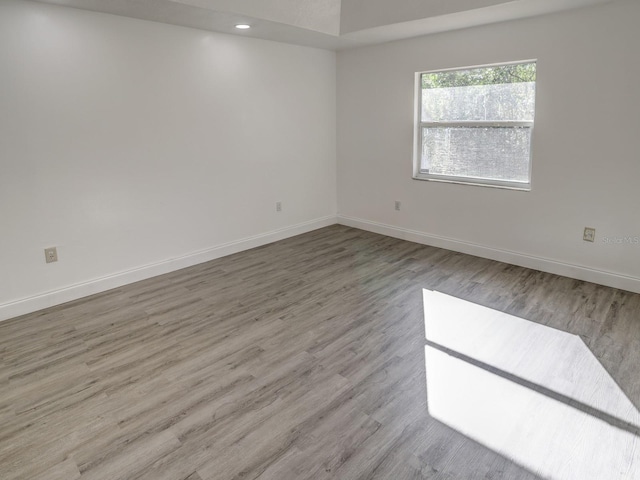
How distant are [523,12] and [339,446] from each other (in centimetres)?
346

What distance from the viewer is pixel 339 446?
191 centimetres

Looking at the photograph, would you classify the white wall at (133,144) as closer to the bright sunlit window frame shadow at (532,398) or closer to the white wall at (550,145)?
the white wall at (550,145)

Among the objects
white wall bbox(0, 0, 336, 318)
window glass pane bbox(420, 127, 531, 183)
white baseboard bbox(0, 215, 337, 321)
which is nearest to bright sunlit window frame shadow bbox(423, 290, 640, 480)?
window glass pane bbox(420, 127, 531, 183)

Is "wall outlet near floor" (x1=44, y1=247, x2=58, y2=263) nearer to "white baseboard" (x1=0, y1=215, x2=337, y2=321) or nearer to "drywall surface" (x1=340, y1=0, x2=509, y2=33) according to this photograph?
"white baseboard" (x1=0, y1=215, x2=337, y2=321)

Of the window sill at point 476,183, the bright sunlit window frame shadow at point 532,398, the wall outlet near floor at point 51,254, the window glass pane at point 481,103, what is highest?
the window glass pane at point 481,103

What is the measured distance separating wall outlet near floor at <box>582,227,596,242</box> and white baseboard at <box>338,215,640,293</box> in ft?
0.81

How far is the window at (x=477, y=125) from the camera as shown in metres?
3.84

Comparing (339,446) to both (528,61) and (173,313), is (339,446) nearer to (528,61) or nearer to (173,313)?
(173,313)

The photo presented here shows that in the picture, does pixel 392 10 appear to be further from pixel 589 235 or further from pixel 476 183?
pixel 589 235

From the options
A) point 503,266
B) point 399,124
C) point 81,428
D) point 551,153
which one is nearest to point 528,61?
point 551,153

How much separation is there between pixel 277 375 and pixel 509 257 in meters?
2.72

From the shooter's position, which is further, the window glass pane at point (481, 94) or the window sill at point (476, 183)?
the window sill at point (476, 183)

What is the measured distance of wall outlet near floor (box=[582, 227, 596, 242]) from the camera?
3.52 m

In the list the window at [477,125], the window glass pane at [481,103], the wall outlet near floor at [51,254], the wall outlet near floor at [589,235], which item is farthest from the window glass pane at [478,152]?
the wall outlet near floor at [51,254]
